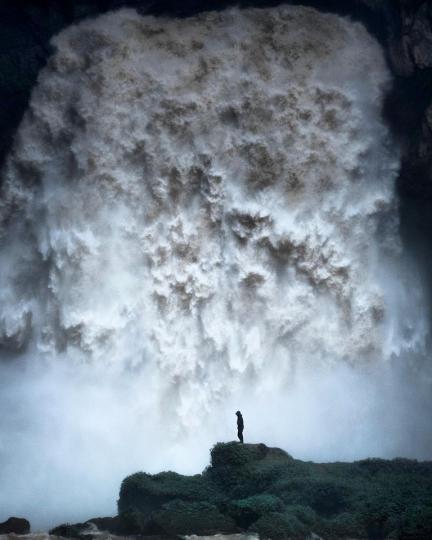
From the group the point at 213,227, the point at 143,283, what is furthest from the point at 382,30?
the point at 143,283

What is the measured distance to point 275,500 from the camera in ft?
63.9

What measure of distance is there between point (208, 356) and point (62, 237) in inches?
240

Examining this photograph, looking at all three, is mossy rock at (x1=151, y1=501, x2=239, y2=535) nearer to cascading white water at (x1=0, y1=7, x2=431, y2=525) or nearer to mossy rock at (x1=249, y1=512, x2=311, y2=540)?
mossy rock at (x1=249, y1=512, x2=311, y2=540)

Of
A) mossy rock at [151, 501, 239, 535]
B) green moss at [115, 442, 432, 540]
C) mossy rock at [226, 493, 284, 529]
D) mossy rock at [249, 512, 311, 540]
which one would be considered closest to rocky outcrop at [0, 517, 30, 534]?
green moss at [115, 442, 432, 540]

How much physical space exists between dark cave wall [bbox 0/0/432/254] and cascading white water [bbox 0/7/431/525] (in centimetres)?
41

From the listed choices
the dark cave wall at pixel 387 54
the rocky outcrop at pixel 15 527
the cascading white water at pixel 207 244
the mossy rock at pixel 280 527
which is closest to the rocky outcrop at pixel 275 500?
the mossy rock at pixel 280 527

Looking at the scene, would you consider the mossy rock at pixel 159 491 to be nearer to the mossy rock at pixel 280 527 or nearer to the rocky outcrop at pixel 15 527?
the mossy rock at pixel 280 527

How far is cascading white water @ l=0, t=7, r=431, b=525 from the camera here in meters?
27.3

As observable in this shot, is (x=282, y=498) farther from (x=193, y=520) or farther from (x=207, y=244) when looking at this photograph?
(x=207, y=244)

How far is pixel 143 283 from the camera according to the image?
2800 centimetres

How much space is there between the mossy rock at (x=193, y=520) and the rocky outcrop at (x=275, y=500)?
22 mm

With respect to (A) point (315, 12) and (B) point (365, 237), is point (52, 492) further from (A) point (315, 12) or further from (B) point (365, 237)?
(A) point (315, 12)

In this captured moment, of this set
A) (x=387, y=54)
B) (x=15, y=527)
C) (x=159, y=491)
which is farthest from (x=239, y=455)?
(x=387, y=54)

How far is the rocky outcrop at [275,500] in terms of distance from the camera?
18.5 m
